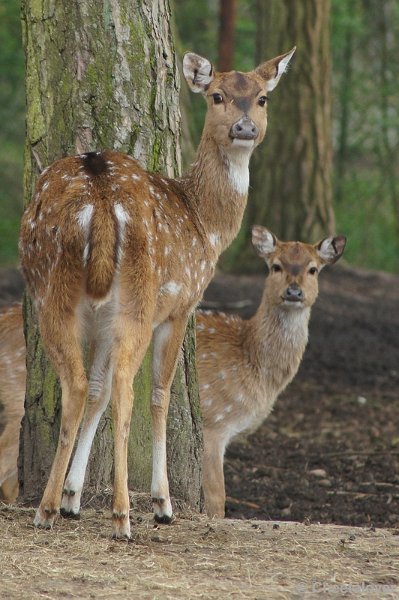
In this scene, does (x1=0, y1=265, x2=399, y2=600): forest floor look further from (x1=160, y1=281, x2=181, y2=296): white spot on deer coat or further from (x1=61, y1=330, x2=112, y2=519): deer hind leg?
(x1=160, y1=281, x2=181, y2=296): white spot on deer coat

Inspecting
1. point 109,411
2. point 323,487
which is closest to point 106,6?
point 109,411

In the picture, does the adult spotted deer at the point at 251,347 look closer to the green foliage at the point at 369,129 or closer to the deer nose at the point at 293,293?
the deer nose at the point at 293,293

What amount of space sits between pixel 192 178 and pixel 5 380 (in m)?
1.97

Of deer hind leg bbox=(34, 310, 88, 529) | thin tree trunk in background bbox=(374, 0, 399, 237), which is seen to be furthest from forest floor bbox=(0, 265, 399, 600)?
thin tree trunk in background bbox=(374, 0, 399, 237)

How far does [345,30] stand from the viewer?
16.2 metres

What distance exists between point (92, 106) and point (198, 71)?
697mm

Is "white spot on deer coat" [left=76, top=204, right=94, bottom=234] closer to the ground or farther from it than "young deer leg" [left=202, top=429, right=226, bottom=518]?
farther from it

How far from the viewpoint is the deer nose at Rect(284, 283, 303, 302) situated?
7.72 metres

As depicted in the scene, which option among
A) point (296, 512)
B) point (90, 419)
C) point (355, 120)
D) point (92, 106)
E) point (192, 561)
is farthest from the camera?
point (355, 120)

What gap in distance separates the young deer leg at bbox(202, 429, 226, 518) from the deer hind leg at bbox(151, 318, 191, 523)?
58.0 inches

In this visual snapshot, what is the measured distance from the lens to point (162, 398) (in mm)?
5348

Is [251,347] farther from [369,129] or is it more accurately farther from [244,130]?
[369,129]

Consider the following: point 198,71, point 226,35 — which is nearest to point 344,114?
point 226,35

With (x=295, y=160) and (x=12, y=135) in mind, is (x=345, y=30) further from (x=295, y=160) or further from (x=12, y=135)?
(x=12, y=135)
